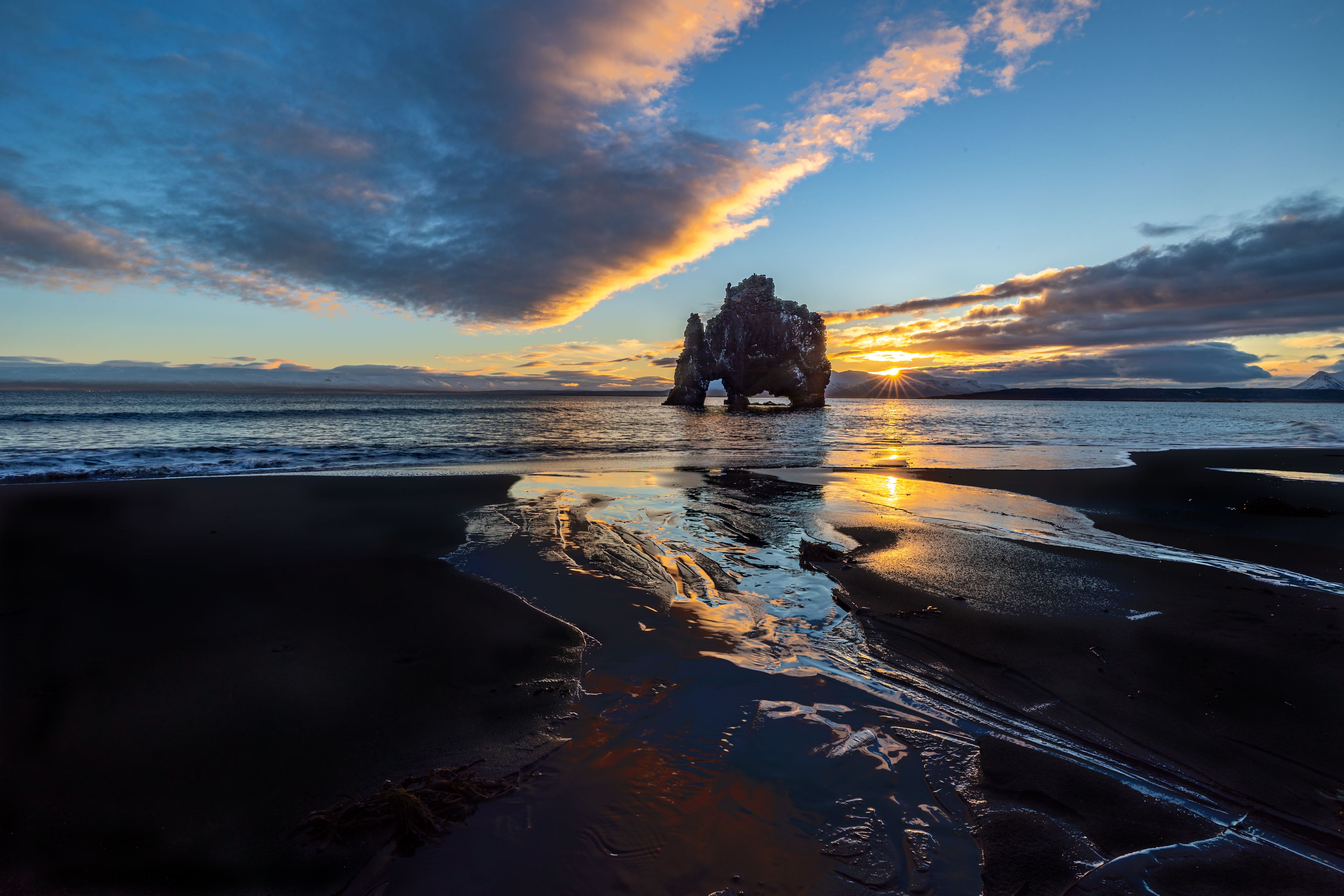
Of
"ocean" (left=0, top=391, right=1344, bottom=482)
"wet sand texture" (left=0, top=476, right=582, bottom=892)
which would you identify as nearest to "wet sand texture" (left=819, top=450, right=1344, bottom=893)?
"wet sand texture" (left=0, top=476, right=582, bottom=892)

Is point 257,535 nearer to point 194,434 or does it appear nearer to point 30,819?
point 30,819

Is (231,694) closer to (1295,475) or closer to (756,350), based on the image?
(1295,475)

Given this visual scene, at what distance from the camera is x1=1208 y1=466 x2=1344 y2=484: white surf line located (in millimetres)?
14766

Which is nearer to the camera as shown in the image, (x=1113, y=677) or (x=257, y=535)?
(x=1113, y=677)

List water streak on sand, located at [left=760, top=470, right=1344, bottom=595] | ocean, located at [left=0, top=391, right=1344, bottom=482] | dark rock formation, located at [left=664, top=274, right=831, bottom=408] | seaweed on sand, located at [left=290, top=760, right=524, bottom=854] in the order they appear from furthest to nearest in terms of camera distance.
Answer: dark rock formation, located at [left=664, top=274, right=831, bottom=408], ocean, located at [left=0, top=391, right=1344, bottom=482], water streak on sand, located at [left=760, top=470, right=1344, bottom=595], seaweed on sand, located at [left=290, top=760, right=524, bottom=854]

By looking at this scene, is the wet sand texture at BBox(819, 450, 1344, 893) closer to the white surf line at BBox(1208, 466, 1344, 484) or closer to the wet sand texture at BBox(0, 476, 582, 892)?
the wet sand texture at BBox(0, 476, 582, 892)

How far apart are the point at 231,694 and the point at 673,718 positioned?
131 inches

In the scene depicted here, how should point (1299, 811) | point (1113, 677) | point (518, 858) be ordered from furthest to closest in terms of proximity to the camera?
point (1113, 677) → point (1299, 811) → point (518, 858)

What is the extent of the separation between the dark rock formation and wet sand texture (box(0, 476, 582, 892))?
81.2 meters

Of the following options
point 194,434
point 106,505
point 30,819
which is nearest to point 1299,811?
point 30,819

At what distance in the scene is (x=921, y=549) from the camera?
8.08 metres

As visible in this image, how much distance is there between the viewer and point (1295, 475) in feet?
52.6

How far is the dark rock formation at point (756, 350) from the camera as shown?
280 feet

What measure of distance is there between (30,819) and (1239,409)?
129m
